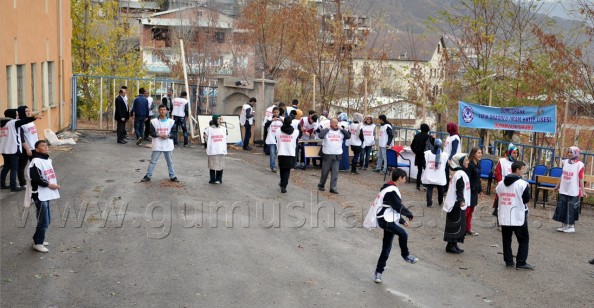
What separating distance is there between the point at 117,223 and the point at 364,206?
5764 millimetres

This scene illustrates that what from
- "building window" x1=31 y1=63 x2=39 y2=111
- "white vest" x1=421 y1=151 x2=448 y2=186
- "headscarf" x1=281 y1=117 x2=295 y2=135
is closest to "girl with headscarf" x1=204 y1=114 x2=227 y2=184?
"headscarf" x1=281 y1=117 x2=295 y2=135

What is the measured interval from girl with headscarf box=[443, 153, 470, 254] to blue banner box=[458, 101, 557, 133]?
7049 mm

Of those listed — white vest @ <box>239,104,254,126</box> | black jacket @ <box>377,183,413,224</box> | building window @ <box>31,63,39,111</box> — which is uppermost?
Answer: building window @ <box>31,63,39,111</box>

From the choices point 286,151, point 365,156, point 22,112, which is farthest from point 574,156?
point 22,112

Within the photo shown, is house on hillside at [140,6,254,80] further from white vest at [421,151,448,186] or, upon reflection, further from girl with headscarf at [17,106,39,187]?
white vest at [421,151,448,186]

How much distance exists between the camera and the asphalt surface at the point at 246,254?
982 cm

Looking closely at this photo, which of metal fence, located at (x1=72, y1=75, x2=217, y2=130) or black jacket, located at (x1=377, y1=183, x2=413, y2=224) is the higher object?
metal fence, located at (x1=72, y1=75, x2=217, y2=130)

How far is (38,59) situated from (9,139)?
8412mm

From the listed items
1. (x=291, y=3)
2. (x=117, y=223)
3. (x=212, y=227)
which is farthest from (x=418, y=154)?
(x=291, y=3)

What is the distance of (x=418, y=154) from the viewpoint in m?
18.7

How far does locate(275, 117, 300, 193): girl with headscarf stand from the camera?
16891 millimetres

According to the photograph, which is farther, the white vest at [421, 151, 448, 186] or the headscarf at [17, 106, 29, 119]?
the white vest at [421, 151, 448, 186]

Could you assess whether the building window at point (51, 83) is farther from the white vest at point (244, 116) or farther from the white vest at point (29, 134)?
the white vest at point (29, 134)

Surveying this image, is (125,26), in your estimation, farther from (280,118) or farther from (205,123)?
(280,118)
